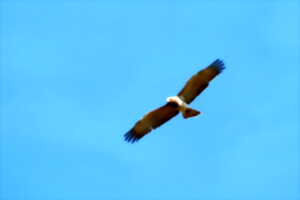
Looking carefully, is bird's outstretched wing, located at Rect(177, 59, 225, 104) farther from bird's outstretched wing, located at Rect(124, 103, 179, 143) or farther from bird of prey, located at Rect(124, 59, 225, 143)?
bird's outstretched wing, located at Rect(124, 103, 179, 143)

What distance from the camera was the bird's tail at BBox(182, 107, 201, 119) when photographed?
25.1 m

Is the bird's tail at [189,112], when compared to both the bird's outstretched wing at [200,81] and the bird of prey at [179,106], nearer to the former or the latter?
the bird of prey at [179,106]

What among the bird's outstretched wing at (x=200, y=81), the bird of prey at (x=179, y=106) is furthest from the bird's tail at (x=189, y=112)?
the bird's outstretched wing at (x=200, y=81)

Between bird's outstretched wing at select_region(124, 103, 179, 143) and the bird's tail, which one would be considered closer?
the bird's tail

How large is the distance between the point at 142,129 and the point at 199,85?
90.4 inches

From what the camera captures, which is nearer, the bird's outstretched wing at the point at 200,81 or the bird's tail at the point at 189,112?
the bird's tail at the point at 189,112

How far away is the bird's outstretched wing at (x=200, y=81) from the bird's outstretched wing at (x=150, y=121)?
0.59 m

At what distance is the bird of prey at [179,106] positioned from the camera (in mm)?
25359

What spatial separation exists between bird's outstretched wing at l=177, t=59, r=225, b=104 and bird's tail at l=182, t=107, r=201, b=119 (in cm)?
54

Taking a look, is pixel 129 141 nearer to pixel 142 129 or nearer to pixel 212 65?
pixel 142 129

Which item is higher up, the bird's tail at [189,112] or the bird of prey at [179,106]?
the bird of prey at [179,106]

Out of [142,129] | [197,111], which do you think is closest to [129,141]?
[142,129]

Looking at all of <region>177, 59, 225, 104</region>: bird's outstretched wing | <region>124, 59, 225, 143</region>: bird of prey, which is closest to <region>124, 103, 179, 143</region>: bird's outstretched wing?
<region>124, 59, 225, 143</region>: bird of prey

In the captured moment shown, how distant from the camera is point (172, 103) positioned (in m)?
25.5
